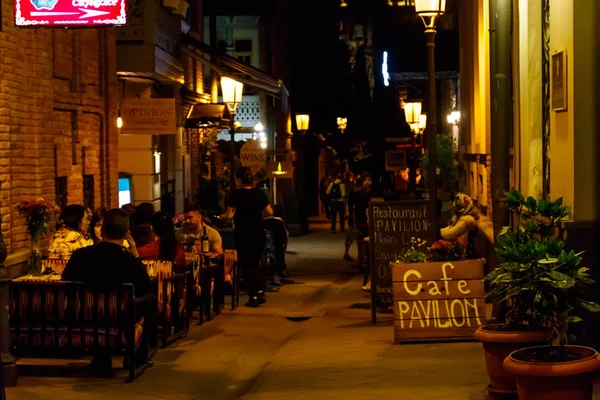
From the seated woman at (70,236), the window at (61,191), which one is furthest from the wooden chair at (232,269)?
the seated woman at (70,236)

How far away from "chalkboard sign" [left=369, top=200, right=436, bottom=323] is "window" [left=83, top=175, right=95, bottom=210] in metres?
5.03

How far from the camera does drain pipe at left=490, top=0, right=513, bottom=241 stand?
29.8 ft

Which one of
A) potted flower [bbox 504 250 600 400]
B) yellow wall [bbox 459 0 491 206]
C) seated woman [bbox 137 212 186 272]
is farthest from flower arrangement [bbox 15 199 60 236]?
yellow wall [bbox 459 0 491 206]

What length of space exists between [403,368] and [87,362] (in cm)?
316

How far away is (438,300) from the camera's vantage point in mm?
11742

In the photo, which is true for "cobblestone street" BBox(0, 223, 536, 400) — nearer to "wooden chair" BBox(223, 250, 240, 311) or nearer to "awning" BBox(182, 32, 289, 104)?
"wooden chair" BBox(223, 250, 240, 311)

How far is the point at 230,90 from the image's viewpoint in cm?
2278

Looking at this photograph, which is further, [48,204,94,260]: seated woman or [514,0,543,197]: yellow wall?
[48,204,94,260]: seated woman

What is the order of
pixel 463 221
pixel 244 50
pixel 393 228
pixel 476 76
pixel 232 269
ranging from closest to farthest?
pixel 393 228 → pixel 463 221 → pixel 232 269 → pixel 476 76 → pixel 244 50

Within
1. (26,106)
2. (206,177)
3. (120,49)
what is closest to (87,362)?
(26,106)

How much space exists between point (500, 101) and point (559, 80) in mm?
785

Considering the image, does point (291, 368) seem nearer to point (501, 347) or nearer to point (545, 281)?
point (501, 347)

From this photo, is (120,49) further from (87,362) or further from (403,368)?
(403,368)

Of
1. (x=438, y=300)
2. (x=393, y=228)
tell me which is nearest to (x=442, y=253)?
(x=438, y=300)
